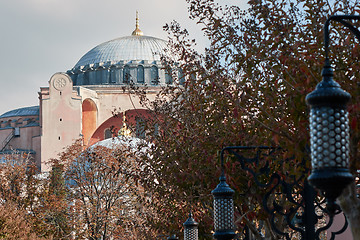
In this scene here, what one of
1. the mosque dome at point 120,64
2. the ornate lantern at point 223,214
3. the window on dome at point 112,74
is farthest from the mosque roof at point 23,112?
the ornate lantern at point 223,214

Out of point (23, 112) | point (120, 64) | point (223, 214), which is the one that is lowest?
point (223, 214)

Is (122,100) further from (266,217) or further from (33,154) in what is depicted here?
(266,217)

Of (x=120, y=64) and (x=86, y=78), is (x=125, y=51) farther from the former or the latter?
(x=86, y=78)

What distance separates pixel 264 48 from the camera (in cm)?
925

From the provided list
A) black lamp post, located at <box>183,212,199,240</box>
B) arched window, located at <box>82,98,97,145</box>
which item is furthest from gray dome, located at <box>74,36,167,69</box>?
black lamp post, located at <box>183,212,199,240</box>

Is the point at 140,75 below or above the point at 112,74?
below

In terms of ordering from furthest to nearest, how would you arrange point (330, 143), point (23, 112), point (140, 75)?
point (23, 112) → point (140, 75) → point (330, 143)

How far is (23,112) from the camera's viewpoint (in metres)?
69.8

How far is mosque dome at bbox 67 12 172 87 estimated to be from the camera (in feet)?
218

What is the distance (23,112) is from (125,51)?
10.9 m

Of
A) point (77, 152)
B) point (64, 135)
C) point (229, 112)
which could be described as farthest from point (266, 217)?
point (64, 135)

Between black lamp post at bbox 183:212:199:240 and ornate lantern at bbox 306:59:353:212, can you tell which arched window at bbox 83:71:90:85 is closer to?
black lamp post at bbox 183:212:199:240

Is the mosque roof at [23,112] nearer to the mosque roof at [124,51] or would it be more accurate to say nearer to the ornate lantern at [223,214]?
the mosque roof at [124,51]

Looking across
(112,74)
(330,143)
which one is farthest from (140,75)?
(330,143)
